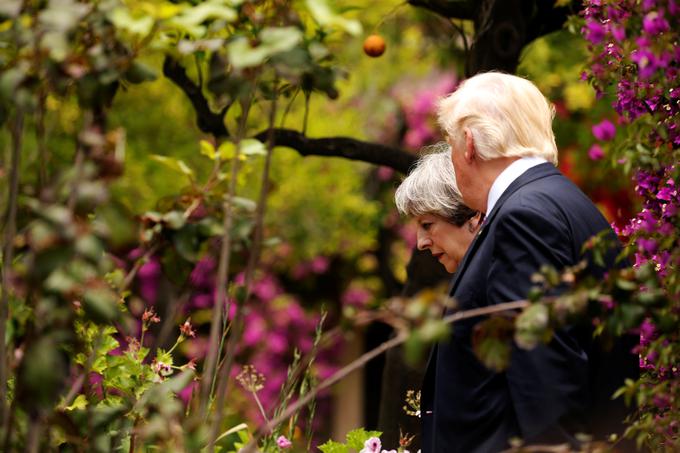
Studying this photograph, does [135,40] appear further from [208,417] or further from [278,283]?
[278,283]

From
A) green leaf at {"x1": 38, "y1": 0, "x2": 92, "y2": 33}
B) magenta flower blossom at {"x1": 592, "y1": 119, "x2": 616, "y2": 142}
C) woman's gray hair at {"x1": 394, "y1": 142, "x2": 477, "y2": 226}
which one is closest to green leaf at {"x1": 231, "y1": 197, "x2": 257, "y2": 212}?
green leaf at {"x1": 38, "y1": 0, "x2": 92, "y2": 33}

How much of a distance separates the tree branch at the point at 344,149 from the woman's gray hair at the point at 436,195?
1.21 meters

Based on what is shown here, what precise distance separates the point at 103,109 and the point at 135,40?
293 millimetres

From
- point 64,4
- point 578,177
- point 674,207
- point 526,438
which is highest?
point 64,4

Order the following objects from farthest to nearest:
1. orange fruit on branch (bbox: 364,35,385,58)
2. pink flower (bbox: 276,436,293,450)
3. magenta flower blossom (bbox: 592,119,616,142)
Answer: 1. orange fruit on branch (bbox: 364,35,385,58)
2. magenta flower blossom (bbox: 592,119,616,142)
3. pink flower (bbox: 276,436,293,450)

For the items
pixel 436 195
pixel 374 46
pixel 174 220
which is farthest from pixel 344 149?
pixel 174 220

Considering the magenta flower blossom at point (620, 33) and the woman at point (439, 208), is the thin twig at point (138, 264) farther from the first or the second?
the woman at point (439, 208)

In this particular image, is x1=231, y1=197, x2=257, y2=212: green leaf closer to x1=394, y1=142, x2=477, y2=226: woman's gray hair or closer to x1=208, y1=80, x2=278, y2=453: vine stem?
x1=208, y1=80, x2=278, y2=453: vine stem

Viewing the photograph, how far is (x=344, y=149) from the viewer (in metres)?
4.69

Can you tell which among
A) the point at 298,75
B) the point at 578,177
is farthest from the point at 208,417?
the point at 578,177

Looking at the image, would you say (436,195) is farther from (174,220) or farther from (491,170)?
(174,220)

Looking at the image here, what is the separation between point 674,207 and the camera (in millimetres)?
2734

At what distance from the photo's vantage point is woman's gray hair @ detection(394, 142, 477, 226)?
3381 millimetres

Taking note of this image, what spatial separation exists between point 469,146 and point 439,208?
2.02 ft
